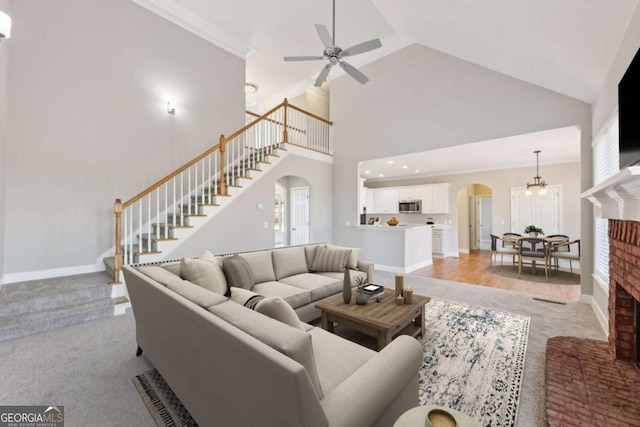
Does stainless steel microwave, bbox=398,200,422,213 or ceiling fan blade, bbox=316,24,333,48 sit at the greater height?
ceiling fan blade, bbox=316,24,333,48

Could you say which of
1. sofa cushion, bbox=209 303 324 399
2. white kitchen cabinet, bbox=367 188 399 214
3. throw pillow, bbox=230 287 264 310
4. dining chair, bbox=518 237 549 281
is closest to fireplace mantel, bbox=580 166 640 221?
sofa cushion, bbox=209 303 324 399

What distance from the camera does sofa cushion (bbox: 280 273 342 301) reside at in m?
3.19

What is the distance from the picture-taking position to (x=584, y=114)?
12.7 ft

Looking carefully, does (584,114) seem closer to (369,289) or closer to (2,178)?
(369,289)

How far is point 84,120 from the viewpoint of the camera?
4125mm

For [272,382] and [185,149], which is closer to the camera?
[272,382]

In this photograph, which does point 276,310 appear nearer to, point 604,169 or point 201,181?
point 604,169

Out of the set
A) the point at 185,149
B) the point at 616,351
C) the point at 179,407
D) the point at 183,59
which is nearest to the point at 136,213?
the point at 185,149

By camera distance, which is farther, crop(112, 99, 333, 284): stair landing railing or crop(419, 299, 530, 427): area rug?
crop(112, 99, 333, 284): stair landing railing

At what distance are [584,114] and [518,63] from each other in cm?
130

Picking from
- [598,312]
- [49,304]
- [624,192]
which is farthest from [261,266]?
[598,312]

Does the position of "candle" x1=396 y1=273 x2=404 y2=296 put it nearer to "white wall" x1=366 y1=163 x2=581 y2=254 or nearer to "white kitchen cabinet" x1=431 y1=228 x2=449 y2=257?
"white kitchen cabinet" x1=431 y1=228 x2=449 y2=257

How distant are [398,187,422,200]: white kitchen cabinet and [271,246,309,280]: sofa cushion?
19.8 feet

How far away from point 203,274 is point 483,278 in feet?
17.0
